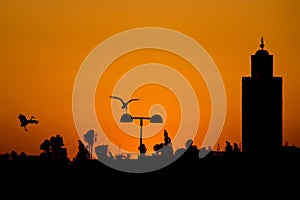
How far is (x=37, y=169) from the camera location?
8406 cm

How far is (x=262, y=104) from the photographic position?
139250 millimetres

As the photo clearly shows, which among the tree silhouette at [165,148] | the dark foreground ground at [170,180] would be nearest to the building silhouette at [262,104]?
the tree silhouette at [165,148]

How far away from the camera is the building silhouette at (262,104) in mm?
132750

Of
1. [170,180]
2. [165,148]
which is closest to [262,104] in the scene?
[165,148]

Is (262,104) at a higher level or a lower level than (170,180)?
higher

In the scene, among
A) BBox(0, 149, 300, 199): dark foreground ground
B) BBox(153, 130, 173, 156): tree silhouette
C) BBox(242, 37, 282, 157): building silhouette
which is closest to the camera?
BBox(0, 149, 300, 199): dark foreground ground

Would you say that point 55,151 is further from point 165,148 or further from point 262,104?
point 262,104

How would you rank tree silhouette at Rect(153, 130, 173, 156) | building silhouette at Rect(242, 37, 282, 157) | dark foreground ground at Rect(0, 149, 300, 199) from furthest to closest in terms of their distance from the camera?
building silhouette at Rect(242, 37, 282, 157)
tree silhouette at Rect(153, 130, 173, 156)
dark foreground ground at Rect(0, 149, 300, 199)

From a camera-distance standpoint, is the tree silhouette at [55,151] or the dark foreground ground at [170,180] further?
the tree silhouette at [55,151]

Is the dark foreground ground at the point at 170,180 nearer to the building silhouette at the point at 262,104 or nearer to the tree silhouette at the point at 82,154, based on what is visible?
the tree silhouette at the point at 82,154

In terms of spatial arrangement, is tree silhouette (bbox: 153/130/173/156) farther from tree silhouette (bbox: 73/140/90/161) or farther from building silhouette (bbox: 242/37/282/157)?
building silhouette (bbox: 242/37/282/157)

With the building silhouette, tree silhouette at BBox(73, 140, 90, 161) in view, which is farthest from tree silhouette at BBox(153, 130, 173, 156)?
the building silhouette

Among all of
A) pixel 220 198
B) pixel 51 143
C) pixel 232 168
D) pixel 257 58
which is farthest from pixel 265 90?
pixel 220 198

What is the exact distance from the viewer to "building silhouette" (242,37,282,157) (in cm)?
13275
